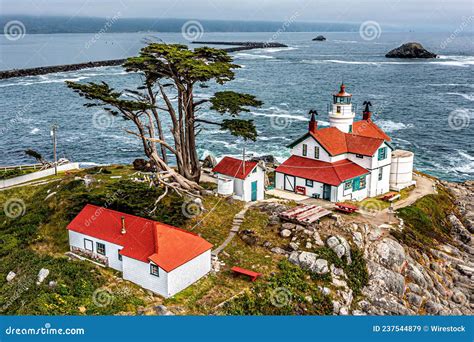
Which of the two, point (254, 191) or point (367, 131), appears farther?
point (367, 131)

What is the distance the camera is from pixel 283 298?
29.6 metres

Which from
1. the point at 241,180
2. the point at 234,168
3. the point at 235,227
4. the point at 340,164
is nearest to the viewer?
the point at 235,227

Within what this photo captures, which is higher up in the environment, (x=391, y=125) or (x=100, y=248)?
(x=100, y=248)

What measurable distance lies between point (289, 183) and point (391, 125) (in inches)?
1981

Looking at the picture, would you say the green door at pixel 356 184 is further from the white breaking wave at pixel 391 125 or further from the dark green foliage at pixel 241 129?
the white breaking wave at pixel 391 125

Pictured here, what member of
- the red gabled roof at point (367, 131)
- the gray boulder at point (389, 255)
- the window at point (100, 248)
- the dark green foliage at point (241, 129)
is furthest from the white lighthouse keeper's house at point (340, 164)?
the window at point (100, 248)

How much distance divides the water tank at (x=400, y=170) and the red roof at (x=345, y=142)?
3864mm

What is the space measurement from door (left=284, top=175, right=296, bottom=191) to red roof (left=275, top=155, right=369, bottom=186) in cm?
48

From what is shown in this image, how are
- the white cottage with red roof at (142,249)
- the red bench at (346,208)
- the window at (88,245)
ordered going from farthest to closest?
the red bench at (346,208), the window at (88,245), the white cottage with red roof at (142,249)

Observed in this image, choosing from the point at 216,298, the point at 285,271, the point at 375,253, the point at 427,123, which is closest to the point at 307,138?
the point at 375,253

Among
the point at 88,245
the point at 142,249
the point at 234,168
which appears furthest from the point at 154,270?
the point at 234,168

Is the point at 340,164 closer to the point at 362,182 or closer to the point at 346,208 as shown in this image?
the point at 362,182

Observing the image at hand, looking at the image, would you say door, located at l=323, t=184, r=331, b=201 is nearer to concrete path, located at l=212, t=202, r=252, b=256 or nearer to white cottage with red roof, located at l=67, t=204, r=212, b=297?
concrete path, located at l=212, t=202, r=252, b=256

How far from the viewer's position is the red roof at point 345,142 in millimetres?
44781
